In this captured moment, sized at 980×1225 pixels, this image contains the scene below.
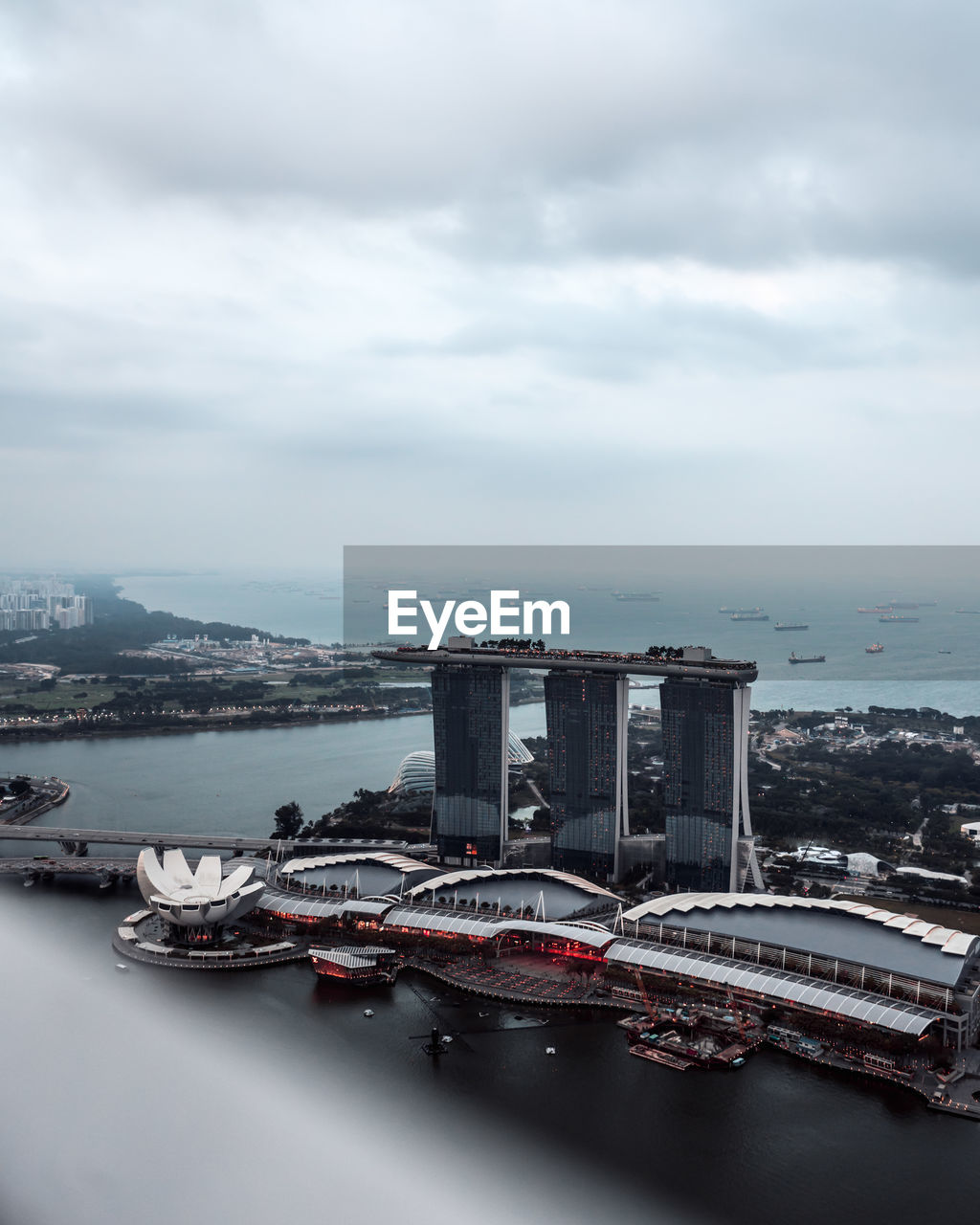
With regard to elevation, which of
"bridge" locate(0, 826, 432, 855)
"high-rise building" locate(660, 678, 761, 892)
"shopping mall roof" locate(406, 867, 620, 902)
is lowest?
"bridge" locate(0, 826, 432, 855)

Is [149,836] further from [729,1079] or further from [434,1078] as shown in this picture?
[729,1079]

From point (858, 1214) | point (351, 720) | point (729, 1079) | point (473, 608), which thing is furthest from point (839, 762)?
point (858, 1214)

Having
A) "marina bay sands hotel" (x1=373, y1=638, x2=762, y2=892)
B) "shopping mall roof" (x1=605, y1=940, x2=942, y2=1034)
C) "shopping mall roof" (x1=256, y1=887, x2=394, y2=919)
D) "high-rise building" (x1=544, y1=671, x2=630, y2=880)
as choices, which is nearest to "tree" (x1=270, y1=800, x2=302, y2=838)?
"marina bay sands hotel" (x1=373, y1=638, x2=762, y2=892)

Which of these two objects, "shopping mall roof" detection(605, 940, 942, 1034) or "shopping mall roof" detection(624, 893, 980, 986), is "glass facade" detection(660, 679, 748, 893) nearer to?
"shopping mall roof" detection(624, 893, 980, 986)

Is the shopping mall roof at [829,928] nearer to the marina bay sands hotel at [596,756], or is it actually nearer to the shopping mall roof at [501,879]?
the shopping mall roof at [501,879]

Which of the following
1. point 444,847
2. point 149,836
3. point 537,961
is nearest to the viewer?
point 537,961

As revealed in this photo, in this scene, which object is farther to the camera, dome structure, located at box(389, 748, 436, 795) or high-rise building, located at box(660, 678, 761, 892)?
dome structure, located at box(389, 748, 436, 795)

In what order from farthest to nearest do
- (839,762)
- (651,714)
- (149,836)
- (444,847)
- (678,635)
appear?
(678,635)
(651,714)
(839,762)
(149,836)
(444,847)
